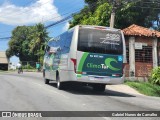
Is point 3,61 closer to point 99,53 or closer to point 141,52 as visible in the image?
point 141,52

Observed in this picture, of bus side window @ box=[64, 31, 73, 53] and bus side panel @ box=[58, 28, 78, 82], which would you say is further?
bus side window @ box=[64, 31, 73, 53]

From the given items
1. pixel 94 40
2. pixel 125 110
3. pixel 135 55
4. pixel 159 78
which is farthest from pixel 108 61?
pixel 135 55

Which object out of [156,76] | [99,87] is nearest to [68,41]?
[99,87]

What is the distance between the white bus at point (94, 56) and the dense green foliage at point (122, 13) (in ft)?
53.5

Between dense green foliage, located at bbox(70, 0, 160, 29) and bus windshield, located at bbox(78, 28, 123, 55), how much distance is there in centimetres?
1617

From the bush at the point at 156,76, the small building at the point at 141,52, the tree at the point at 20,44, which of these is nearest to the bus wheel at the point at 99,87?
the bush at the point at 156,76

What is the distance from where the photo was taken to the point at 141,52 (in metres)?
31.9

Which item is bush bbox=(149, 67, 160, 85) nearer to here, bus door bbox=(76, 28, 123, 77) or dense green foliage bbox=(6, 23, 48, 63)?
bus door bbox=(76, 28, 123, 77)

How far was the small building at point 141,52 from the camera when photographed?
1236 inches

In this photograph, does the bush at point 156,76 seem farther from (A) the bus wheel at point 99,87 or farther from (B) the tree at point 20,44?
(B) the tree at point 20,44

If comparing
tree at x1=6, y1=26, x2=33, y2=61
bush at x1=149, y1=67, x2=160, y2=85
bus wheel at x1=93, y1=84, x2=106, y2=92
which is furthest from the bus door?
tree at x1=6, y1=26, x2=33, y2=61

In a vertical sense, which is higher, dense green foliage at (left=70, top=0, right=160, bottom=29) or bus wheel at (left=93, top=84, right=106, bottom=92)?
dense green foliage at (left=70, top=0, right=160, bottom=29)

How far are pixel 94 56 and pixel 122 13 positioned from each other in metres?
23.4

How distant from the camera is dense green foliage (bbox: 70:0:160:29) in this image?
39.3m
